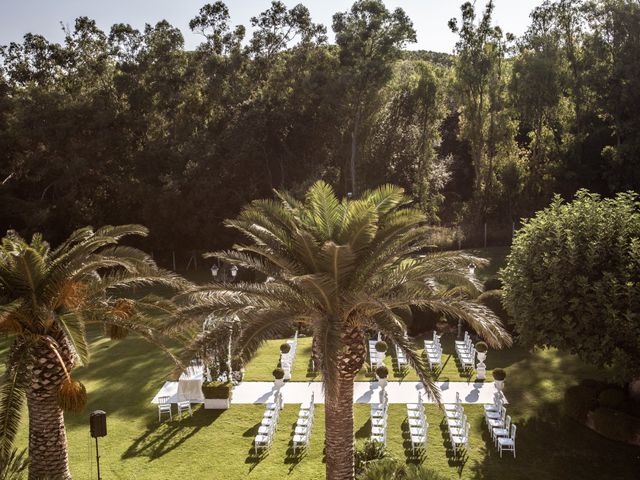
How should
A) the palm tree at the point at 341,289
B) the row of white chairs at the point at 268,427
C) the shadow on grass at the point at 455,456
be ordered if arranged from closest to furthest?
the palm tree at the point at 341,289 → the shadow on grass at the point at 455,456 → the row of white chairs at the point at 268,427

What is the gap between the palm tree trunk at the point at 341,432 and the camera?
38.0 feet

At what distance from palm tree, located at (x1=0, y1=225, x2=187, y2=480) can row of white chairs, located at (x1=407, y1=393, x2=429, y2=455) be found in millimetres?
7472

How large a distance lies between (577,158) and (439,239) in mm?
10370

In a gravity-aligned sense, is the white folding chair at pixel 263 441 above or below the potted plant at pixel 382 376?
below

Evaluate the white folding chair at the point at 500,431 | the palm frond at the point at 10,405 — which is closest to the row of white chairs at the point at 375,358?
the white folding chair at the point at 500,431

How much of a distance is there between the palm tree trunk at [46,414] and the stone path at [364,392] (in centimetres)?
672

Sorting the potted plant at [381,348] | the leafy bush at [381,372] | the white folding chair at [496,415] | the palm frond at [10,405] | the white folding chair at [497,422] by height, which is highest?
the palm frond at [10,405]

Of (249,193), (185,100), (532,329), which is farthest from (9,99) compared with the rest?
(532,329)

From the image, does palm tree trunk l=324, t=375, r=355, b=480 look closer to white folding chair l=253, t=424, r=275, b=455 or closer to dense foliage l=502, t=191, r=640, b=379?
white folding chair l=253, t=424, r=275, b=455

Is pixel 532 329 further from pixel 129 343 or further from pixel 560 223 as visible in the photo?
pixel 129 343

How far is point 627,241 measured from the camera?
16.8 metres

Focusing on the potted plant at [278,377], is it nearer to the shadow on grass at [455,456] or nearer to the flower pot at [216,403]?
the flower pot at [216,403]

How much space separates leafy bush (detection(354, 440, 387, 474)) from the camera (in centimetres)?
1451

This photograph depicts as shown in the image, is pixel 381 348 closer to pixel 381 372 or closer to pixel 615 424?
pixel 381 372
